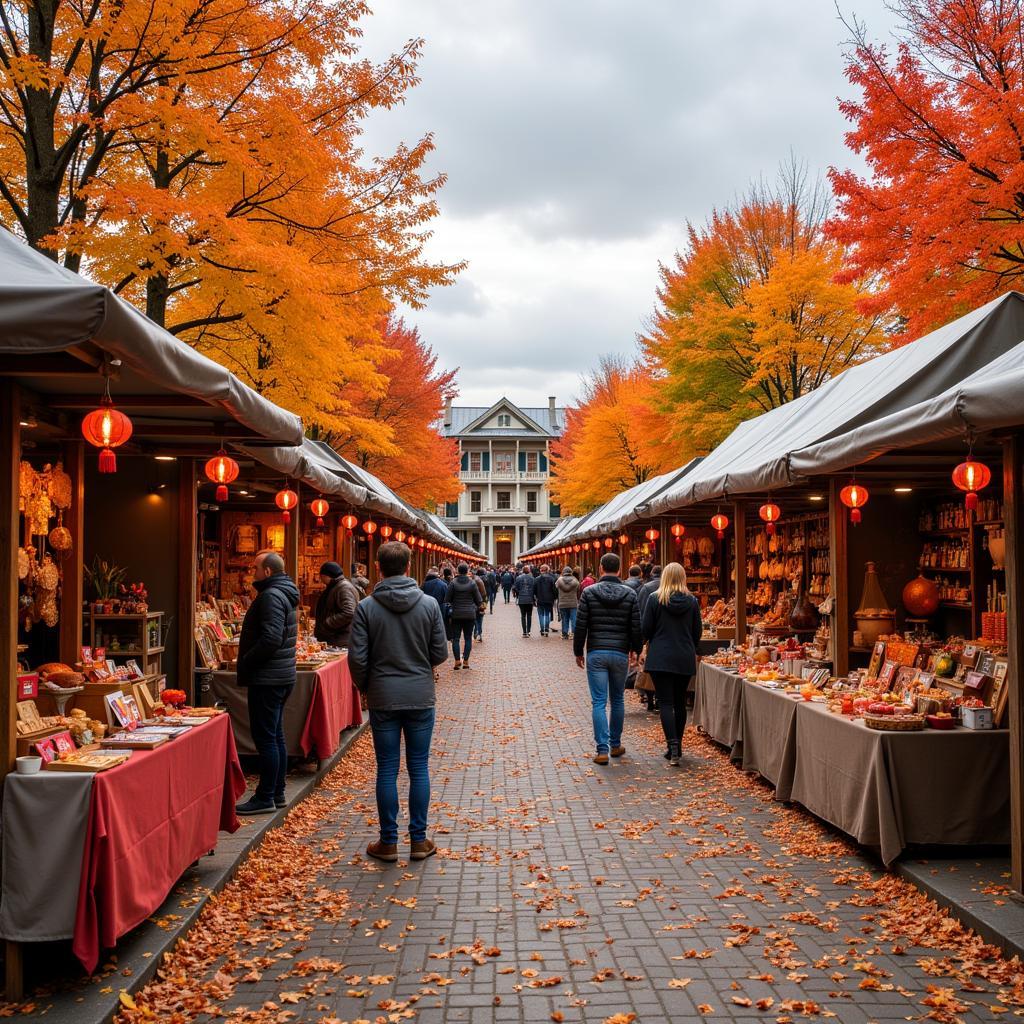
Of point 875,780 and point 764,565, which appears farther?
point 764,565

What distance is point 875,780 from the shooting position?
5773mm

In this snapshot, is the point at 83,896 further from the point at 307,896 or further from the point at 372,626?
the point at 372,626

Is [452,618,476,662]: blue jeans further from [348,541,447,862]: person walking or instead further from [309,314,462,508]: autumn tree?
[348,541,447,862]: person walking

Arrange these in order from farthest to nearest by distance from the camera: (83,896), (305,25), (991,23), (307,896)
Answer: (991,23) → (305,25) → (307,896) → (83,896)

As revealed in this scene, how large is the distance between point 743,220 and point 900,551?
14708mm

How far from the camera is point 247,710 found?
325 inches

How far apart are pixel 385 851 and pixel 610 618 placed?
12.4 feet

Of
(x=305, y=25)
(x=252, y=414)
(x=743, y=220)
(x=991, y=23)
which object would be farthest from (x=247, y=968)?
(x=743, y=220)

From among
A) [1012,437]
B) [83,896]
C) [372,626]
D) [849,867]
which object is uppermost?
[1012,437]

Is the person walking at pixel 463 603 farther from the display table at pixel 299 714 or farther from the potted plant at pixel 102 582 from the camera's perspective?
the potted plant at pixel 102 582

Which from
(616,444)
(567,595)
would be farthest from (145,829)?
(616,444)

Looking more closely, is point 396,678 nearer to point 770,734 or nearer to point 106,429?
point 106,429

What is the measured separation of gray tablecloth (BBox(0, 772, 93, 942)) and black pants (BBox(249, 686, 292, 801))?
9.18 feet

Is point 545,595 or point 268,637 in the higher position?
point 268,637
